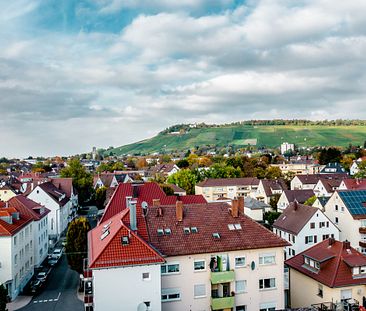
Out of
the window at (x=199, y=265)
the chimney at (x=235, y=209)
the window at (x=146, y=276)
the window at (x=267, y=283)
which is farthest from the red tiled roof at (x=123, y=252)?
the window at (x=267, y=283)

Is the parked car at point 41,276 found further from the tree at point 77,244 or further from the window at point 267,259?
the window at point 267,259

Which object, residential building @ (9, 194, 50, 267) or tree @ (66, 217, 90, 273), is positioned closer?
tree @ (66, 217, 90, 273)

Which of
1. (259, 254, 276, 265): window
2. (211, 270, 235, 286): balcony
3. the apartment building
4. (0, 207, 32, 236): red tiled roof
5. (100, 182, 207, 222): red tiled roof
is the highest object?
(100, 182, 207, 222): red tiled roof

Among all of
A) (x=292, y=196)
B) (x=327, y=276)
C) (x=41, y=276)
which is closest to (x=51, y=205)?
(x=41, y=276)

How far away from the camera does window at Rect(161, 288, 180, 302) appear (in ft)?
90.3

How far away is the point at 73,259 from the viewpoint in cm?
3988

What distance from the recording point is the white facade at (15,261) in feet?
121

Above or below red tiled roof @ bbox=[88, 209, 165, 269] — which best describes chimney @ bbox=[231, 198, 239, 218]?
above

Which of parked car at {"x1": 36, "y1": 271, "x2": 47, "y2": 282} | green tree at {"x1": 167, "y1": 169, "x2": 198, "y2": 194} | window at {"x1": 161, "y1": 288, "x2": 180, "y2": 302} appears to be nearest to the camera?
window at {"x1": 161, "y1": 288, "x2": 180, "y2": 302}

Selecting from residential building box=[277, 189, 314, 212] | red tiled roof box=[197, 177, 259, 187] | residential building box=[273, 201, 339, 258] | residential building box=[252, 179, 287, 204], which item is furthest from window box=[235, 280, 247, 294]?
red tiled roof box=[197, 177, 259, 187]

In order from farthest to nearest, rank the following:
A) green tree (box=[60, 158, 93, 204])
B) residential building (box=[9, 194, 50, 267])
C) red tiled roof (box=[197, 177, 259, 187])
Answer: red tiled roof (box=[197, 177, 259, 187])
green tree (box=[60, 158, 93, 204])
residential building (box=[9, 194, 50, 267])

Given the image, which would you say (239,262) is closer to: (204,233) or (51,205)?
(204,233)

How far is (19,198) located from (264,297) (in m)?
34.6

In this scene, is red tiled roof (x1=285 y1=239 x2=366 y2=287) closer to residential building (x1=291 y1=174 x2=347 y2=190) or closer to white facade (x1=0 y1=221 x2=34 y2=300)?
white facade (x1=0 y1=221 x2=34 y2=300)
